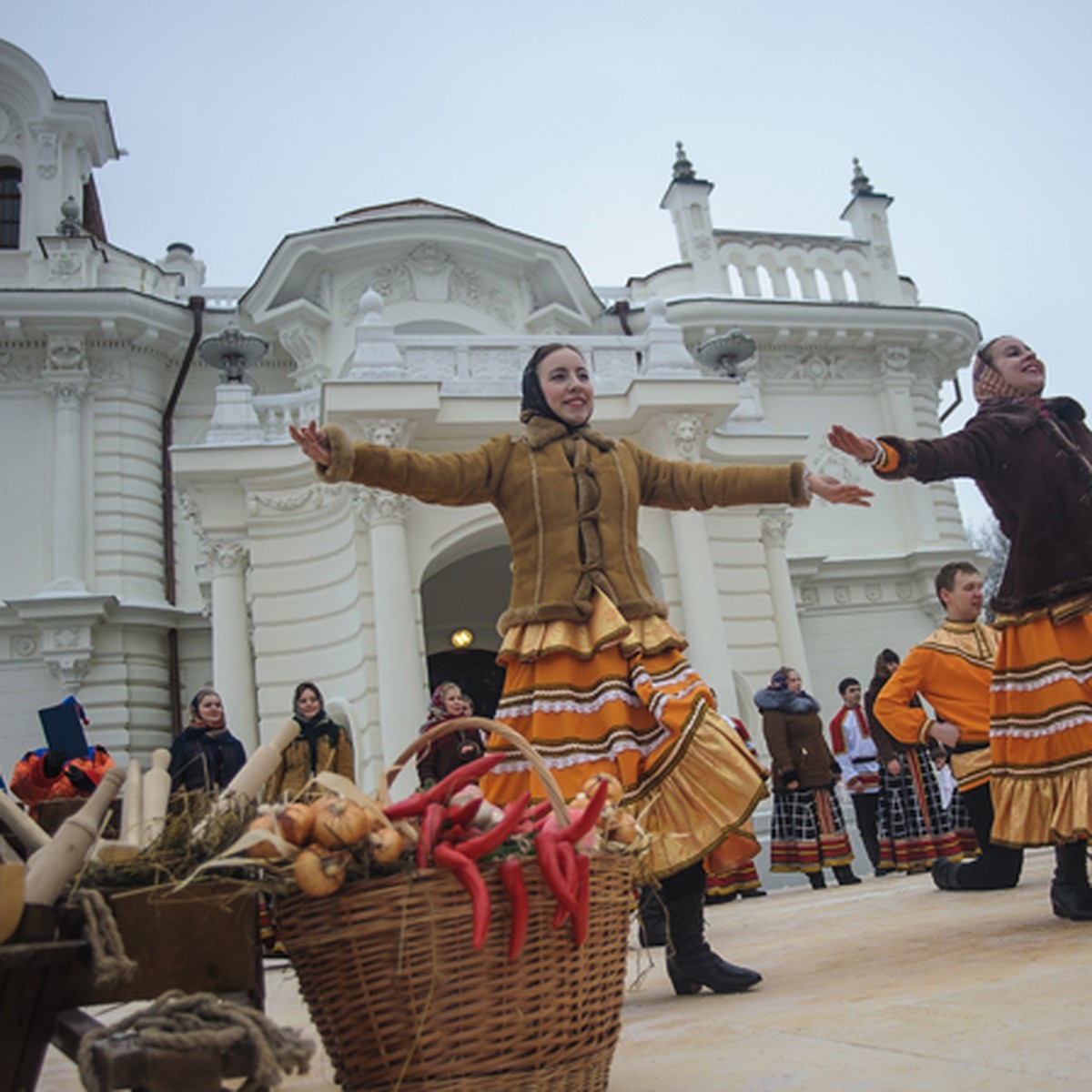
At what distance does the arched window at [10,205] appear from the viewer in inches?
718

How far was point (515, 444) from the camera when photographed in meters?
4.05

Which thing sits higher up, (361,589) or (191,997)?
(361,589)

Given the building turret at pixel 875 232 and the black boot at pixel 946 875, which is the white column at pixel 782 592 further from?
the building turret at pixel 875 232

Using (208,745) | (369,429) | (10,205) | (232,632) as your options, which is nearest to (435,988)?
(208,745)

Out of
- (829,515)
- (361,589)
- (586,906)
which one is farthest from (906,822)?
(829,515)

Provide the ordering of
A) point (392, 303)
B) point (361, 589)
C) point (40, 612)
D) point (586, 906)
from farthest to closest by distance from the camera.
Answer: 1. point (392, 303)
2. point (40, 612)
3. point (361, 589)
4. point (586, 906)

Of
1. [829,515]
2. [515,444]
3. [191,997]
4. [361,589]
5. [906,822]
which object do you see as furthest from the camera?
[829,515]

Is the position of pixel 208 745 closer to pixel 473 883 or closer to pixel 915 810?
pixel 915 810

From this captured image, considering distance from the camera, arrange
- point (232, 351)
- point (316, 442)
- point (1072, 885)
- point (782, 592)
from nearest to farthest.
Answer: point (316, 442)
point (1072, 885)
point (232, 351)
point (782, 592)

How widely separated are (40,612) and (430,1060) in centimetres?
1521

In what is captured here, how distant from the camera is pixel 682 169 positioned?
20.5m

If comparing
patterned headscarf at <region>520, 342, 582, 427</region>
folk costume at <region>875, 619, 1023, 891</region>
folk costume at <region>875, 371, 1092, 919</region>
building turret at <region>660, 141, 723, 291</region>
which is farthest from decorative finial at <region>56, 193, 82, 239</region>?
folk costume at <region>875, 371, 1092, 919</region>

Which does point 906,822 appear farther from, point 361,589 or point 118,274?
point 118,274

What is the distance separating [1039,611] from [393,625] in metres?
7.31
